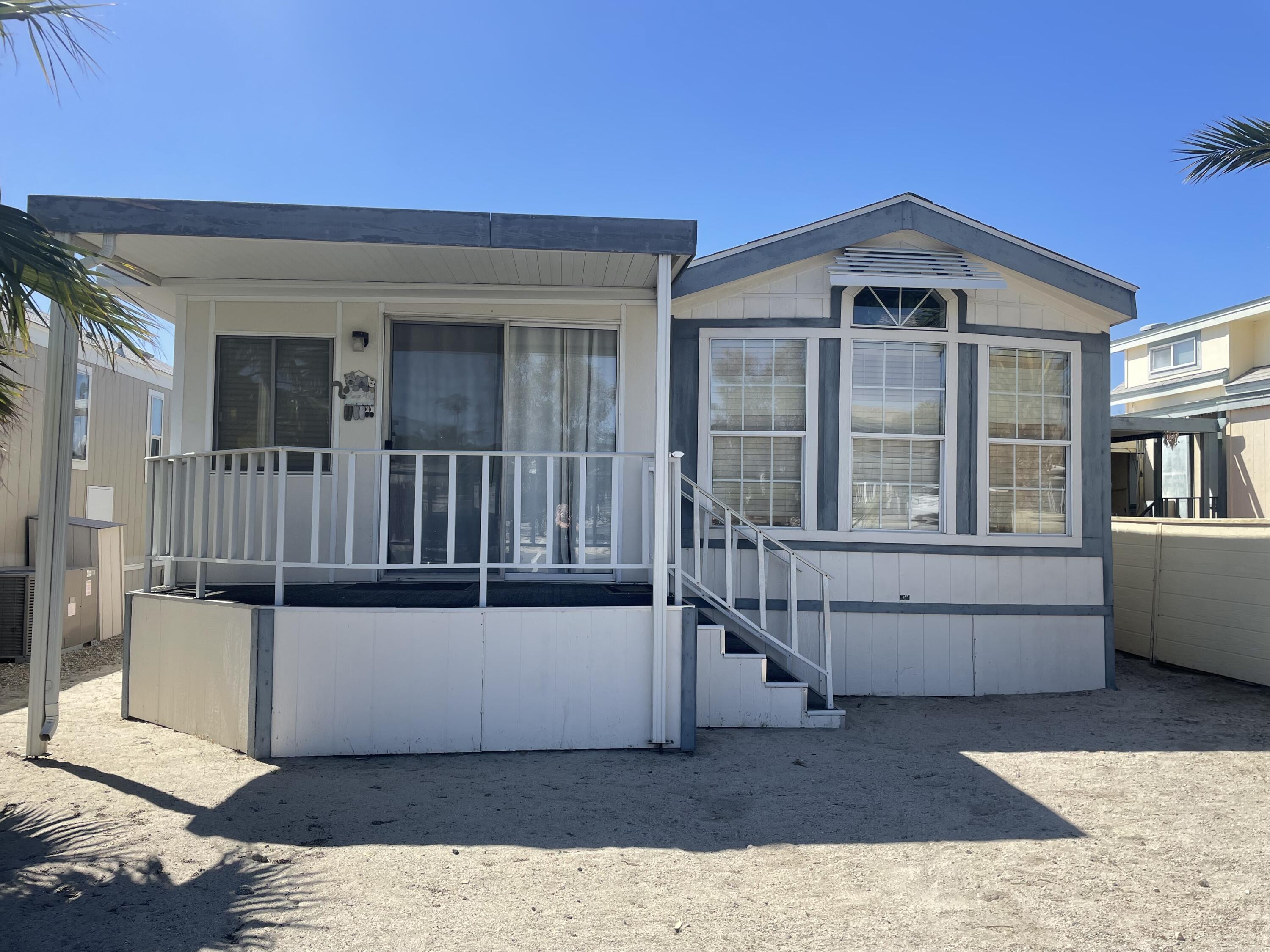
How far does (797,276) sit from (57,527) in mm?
5148

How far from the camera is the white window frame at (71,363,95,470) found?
32.9 ft

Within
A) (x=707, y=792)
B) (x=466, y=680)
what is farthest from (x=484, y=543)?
(x=707, y=792)

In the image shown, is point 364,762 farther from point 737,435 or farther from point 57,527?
point 737,435

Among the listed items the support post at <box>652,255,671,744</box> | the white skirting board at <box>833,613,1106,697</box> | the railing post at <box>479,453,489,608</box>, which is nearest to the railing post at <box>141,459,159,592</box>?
the railing post at <box>479,453,489,608</box>

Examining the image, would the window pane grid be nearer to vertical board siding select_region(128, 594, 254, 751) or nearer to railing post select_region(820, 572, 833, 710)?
railing post select_region(820, 572, 833, 710)

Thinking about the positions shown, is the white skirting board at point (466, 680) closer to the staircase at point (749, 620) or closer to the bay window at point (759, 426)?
the staircase at point (749, 620)

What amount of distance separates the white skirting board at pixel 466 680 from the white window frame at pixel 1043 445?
3.09m

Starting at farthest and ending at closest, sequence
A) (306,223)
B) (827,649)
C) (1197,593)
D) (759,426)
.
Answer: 1. (1197,593)
2. (759,426)
3. (827,649)
4. (306,223)

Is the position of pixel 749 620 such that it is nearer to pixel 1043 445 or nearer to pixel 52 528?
pixel 1043 445

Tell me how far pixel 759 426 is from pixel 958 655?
2.31 m

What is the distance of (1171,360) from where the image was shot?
45.1ft

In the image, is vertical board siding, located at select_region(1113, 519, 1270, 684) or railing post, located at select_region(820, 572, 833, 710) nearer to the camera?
railing post, located at select_region(820, 572, 833, 710)

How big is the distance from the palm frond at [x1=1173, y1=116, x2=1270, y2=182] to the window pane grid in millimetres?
1604

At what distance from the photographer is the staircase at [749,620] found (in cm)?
543
